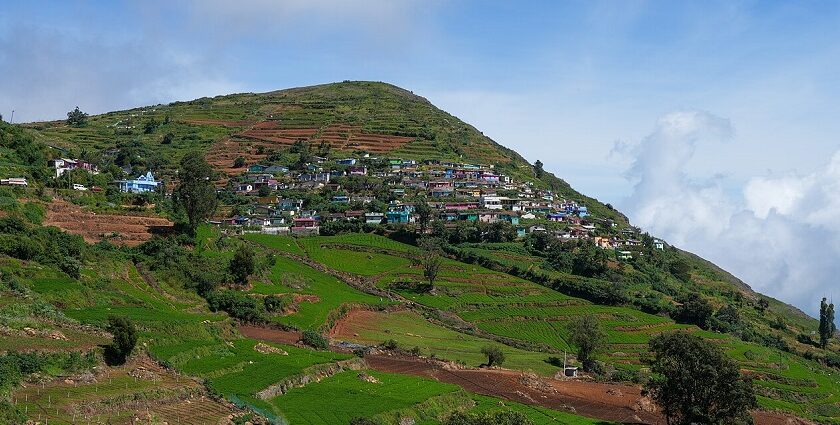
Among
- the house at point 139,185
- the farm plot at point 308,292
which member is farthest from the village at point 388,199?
the farm plot at point 308,292

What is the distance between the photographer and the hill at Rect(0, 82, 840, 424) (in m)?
37.7

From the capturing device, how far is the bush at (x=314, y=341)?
5419 centimetres

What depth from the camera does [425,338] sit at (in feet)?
220

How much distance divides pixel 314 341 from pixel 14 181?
36.0 meters

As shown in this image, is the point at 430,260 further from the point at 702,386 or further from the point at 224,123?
the point at 224,123

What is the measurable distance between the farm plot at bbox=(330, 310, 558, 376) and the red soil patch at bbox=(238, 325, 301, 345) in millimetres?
6118

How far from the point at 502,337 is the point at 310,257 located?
28.2 meters

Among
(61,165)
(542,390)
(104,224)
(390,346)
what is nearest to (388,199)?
(61,165)

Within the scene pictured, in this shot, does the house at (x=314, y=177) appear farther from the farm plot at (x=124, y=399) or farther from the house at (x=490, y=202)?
the farm plot at (x=124, y=399)

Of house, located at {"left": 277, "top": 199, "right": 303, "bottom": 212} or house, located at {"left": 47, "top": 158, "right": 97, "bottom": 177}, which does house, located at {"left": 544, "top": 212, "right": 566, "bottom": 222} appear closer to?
house, located at {"left": 277, "top": 199, "right": 303, "bottom": 212}

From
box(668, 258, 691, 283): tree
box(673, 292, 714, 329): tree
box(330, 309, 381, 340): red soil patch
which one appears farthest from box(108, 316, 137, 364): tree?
box(668, 258, 691, 283): tree

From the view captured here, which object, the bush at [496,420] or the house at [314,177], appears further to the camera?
the house at [314,177]

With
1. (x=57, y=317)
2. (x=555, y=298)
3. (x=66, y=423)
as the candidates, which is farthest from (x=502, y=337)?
(x=66, y=423)

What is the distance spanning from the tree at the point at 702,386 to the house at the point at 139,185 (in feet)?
223
